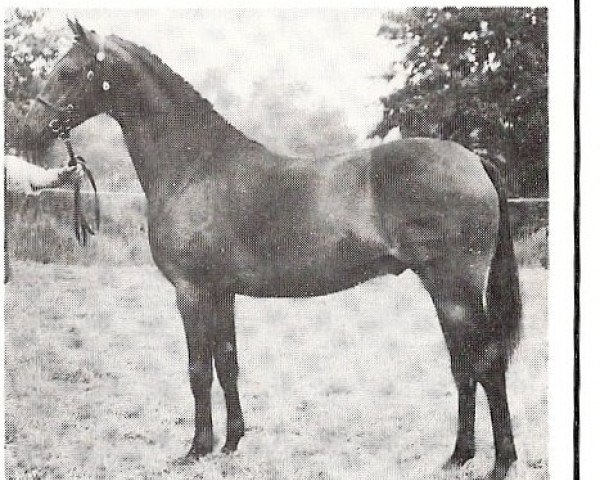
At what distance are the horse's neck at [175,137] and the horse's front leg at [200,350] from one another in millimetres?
200

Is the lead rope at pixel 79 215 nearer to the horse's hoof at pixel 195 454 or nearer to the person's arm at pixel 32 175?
the person's arm at pixel 32 175

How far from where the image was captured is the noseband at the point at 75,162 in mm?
1420

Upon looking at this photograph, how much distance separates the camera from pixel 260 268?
1.40 m

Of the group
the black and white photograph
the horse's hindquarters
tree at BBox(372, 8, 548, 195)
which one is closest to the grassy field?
the black and white photograph

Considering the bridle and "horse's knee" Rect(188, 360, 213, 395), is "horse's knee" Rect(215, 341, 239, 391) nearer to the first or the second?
"horse's knee" Rect(188, 360, 213, 395)

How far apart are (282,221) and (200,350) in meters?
0.29

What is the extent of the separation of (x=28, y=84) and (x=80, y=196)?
0.24 meters

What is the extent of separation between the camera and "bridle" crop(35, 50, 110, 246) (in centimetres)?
142

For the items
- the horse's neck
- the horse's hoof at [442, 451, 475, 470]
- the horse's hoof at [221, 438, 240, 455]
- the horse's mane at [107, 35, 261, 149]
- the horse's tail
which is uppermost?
the horse's mane at [107, 35, 261, 149]

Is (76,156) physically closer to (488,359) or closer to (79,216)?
(79,216)

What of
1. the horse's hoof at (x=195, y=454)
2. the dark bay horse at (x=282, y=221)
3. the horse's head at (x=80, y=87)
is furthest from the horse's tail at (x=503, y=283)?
the horse's head at (x=80, y=87)

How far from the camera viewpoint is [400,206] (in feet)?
4.51

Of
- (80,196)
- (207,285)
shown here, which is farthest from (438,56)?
(80,196)

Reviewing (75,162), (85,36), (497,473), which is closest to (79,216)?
(75,162)
